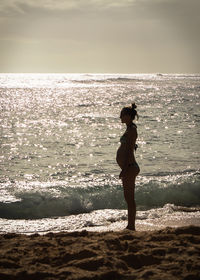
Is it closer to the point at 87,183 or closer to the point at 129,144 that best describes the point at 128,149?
the point at 129,144

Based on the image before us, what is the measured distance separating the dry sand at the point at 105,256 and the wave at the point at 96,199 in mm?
3544

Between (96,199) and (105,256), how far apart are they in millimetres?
5390

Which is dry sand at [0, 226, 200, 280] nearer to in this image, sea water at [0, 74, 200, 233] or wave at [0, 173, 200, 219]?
sea water at [0, 74, 200, 233]

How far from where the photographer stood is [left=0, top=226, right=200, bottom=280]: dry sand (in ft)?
14.0

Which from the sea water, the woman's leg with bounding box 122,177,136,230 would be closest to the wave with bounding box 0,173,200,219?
the sea water

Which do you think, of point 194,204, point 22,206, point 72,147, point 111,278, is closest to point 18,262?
point 111,278

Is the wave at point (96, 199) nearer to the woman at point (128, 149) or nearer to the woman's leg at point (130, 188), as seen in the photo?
the woman's leg at point (130, 188)

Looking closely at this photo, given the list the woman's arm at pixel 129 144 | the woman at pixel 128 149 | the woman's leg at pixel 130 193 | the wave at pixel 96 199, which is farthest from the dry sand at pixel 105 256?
the wave at pixel 96 199

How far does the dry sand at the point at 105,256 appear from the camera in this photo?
14.0 feet

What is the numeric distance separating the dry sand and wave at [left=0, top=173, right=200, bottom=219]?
354cm

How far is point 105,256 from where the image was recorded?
186 inches

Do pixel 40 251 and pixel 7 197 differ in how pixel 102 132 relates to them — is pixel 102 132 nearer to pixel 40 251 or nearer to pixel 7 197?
pixel 7 197

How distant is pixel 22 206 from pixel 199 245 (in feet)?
17.3

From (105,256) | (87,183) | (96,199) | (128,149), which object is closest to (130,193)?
(128,149)
